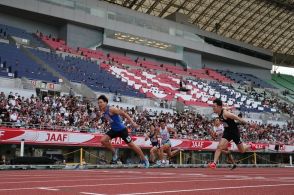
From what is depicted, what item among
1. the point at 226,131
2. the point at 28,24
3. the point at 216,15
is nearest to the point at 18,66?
the point at 28,24

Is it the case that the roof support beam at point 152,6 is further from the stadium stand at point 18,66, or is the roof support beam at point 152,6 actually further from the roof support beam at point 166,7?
the stadium stand at point 18,66

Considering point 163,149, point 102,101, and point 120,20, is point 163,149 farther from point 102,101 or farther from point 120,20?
point 120,20

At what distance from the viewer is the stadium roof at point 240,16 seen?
65062 mm

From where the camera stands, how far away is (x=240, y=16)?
240 feet

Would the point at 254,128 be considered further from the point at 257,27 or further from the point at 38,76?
the point at 257,27

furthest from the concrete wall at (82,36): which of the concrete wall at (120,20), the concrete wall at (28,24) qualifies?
the concrete wall at (28,24)

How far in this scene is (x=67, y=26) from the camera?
50812mm

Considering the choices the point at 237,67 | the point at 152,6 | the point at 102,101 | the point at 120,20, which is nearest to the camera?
the point at 102,101

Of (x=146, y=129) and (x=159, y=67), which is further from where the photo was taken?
(x=159, y=67)

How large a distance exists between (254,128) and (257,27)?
38075mm

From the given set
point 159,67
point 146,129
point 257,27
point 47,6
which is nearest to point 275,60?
point 257,27

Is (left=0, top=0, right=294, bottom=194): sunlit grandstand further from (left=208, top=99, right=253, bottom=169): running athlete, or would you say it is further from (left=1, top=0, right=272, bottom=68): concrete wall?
(left=208, top=99, right=253, bottom=169): running athlete

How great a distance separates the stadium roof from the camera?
65062 mm

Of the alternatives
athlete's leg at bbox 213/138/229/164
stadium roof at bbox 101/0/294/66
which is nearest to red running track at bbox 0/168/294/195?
athlete's leg at bbox 213/138/229/164
